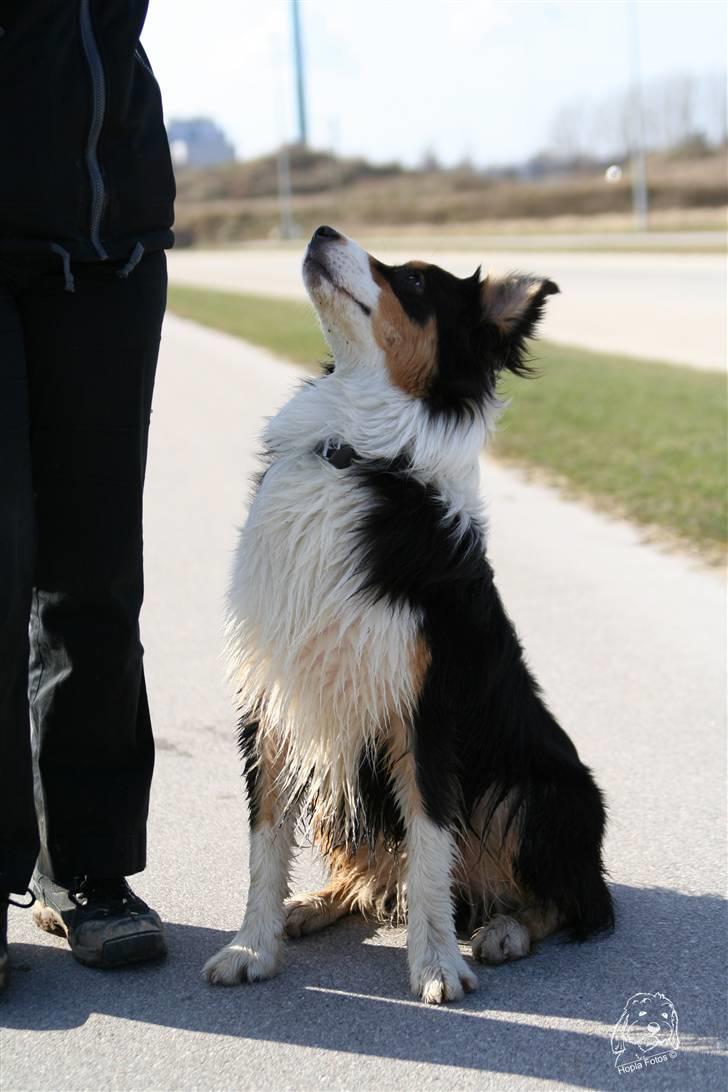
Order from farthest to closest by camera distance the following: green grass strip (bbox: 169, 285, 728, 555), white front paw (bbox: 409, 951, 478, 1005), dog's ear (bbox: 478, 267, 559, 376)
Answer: green grass strip (bbox: 169, 285, 728, 555)
dog's ear (bbox: 478, 267, 559, 376)
white front paw (bbox: 409, 951, 478, 1005)

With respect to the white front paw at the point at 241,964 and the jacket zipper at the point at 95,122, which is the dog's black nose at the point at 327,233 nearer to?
the jacket zipper at the point at 95,122

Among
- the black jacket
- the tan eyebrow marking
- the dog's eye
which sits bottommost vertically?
the tan eyebrow marking

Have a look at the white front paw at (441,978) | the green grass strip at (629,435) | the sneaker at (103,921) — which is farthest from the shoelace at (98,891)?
the green grass strip at (629,435)

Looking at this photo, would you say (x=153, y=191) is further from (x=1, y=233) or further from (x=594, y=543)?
(x=594, y=543)

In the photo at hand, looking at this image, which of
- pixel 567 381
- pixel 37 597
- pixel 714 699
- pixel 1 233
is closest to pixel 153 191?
pixel 1 233

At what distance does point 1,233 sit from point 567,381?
1236 cm

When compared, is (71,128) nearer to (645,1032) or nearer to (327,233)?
(327,233)

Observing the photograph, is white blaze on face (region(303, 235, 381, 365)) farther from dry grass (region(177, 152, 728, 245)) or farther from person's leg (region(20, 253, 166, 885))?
dry grass (region(177, 152, 728, 245))

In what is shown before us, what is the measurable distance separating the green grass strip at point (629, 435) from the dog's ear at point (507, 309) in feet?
7.82

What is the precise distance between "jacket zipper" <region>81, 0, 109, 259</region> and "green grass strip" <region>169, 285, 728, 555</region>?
3136 mm

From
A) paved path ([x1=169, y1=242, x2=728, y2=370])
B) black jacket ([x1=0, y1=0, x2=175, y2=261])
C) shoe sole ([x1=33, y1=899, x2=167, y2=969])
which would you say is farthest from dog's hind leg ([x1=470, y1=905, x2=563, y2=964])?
paved path ([x1=169, y1=242, x2=728, y2=370])

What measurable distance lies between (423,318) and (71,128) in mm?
1019

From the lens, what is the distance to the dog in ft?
11.1

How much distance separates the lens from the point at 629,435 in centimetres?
1176
